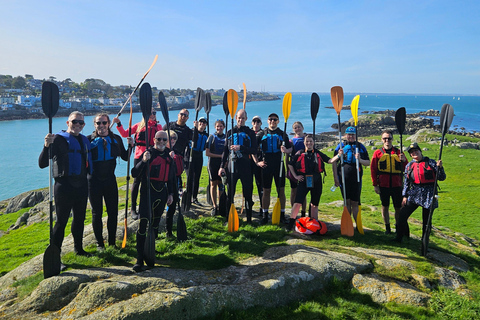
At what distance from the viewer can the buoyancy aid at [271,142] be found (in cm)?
746

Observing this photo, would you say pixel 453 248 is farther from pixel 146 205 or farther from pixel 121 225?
pixel 121 225

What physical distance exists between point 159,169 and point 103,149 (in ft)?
4.18

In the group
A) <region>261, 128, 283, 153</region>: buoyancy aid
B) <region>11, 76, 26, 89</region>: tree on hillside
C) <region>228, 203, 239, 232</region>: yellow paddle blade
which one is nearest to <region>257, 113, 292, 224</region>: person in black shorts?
<region>261, 128, 283, 153</region>: buoyancy aid

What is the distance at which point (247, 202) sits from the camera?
763 cm

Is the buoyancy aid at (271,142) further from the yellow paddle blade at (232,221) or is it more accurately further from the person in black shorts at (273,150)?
the yellow paddle blade at (232,221)

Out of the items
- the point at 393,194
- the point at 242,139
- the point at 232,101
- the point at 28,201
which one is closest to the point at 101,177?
the point at 242,139

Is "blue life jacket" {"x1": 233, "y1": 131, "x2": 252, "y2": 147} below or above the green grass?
above

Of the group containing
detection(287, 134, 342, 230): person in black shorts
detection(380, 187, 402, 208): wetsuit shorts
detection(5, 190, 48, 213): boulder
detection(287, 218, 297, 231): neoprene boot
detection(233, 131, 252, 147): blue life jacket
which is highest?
detection(233, 131, 252, 147): blue life jacket

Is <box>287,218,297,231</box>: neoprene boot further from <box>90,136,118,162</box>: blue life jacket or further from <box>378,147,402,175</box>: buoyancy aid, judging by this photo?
<box>90,136,118,162</box>: blue life jacket

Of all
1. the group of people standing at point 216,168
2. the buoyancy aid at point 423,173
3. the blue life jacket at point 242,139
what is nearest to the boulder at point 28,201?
the group of people standing at point 216,168

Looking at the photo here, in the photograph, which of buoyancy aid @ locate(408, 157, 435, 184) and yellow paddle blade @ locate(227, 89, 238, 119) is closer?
buoyancy aid @ locate(408, 157, 435, 184)

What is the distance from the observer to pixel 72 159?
202 inches

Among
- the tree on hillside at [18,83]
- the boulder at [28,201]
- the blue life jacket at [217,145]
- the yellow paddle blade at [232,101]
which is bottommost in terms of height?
the boulder at [28,201]

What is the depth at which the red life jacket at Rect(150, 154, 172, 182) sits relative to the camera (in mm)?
5410
